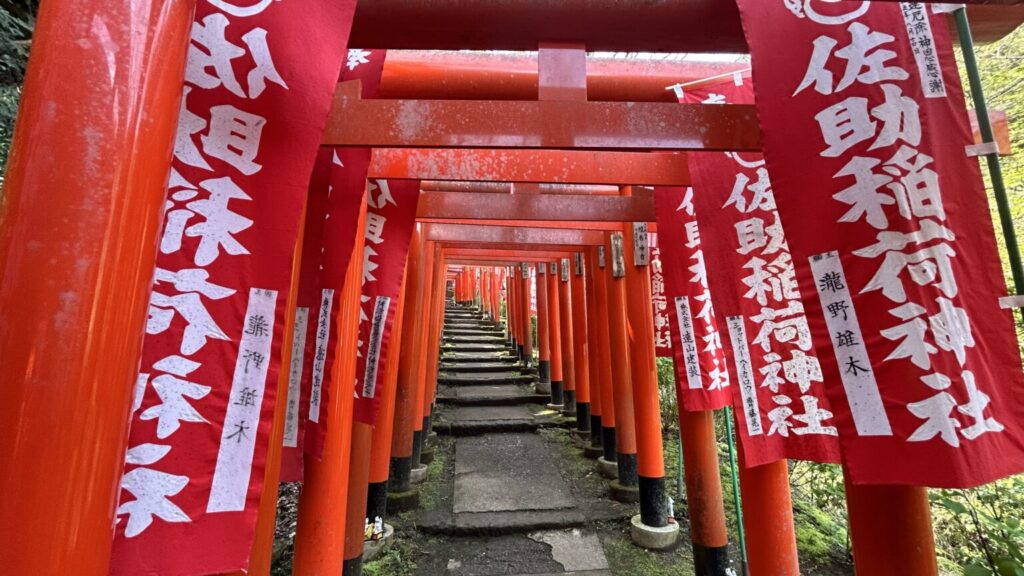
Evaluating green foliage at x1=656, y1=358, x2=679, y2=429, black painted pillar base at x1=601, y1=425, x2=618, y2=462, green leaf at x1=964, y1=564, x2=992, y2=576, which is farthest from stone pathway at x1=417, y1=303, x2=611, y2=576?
green leaf at x1=964, y1=564, x2=992, y2=576

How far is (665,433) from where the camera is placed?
7.89 meters

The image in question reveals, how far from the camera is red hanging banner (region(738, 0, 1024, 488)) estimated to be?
1.28 metres

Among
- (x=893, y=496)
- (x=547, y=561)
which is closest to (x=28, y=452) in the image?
(x=893, y=496)

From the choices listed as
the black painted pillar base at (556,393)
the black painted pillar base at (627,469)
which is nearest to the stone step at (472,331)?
the black painted pillar base at (556,393)

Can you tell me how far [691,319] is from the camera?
3.28m

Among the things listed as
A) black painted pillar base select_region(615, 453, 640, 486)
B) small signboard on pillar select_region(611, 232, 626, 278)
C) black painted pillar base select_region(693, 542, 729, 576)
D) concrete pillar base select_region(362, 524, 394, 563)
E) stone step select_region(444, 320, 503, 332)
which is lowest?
concrete pillar base select_region(362, 524, 394, 563)

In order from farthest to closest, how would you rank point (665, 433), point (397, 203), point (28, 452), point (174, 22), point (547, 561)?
Answer: point (665, 433) < point (547, 561) < point (397, 203) < point (174, 22) < point (28, 452)

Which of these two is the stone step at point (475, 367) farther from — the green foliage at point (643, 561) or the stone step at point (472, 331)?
the green foliage at point (643, 561)

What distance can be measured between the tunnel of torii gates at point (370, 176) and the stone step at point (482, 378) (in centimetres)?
564

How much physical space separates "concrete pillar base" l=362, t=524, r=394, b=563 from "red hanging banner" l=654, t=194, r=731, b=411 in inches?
129

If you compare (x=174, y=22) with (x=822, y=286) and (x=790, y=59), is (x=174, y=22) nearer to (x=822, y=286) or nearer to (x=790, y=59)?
(x=790, y=59)

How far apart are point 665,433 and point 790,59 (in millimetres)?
7368

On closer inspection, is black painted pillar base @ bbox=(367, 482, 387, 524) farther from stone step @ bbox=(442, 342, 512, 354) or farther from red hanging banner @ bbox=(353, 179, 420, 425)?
stone step @ bbox=(442, 342, 512, 354)

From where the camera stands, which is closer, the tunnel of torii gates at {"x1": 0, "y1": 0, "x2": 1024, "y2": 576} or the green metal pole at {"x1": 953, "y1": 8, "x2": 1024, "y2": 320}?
the tunnel of torii gates at {"x1": 0, "y1": 0, "x2": 1024, "y2": 576}
